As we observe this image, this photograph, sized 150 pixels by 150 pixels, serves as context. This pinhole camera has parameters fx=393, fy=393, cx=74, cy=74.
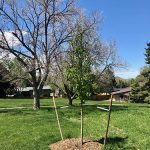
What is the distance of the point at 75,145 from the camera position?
12484 mm

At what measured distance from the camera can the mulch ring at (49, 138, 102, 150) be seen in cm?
1211

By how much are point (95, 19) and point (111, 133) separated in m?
22.1

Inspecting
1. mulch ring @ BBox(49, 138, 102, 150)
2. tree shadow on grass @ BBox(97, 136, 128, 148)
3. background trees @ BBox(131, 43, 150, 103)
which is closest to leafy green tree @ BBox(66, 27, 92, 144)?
mulch ring @ BBox(49, 138, 102, 150)

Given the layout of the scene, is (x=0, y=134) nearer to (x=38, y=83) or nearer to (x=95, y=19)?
(x=38, y=83)

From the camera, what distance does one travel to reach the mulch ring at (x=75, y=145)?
12109 millimetres

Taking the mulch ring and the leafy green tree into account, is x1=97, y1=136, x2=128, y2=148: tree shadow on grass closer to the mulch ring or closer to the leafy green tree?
the mulch ring

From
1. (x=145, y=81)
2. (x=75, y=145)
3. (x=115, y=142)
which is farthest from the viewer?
(x=145, y=81)

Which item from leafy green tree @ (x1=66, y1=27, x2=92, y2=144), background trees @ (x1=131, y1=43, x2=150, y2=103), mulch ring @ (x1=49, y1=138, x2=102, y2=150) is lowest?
mulch ring @ (x1=49, y1=138, x2=102, y2=150)

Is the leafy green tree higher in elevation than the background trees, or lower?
lower

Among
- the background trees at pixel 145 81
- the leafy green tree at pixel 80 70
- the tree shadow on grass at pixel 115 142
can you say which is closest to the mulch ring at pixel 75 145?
the tree shadow on grass at pixel 115 142

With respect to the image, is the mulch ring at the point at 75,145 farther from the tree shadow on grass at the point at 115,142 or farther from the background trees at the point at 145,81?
the background trees at the point at 145,81

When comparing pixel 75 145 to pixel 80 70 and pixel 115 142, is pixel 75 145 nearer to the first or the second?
pixel 115 142

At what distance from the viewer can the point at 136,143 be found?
12109 millimetres

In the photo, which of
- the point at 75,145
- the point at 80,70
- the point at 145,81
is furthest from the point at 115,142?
the point at 145,81
